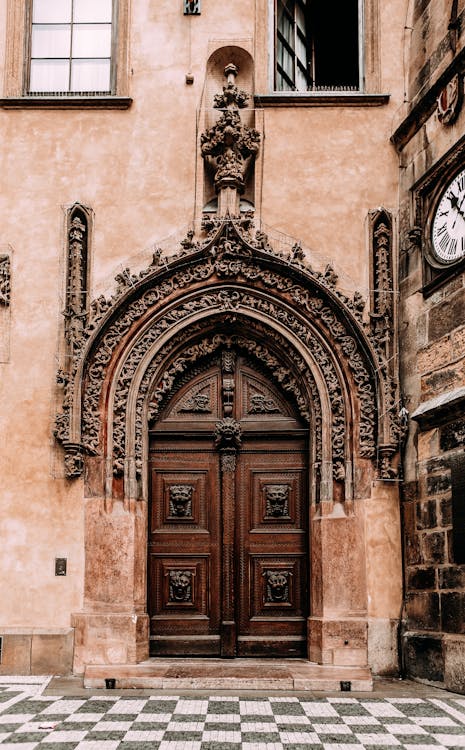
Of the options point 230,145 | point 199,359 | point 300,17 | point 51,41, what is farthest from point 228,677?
point 300,17

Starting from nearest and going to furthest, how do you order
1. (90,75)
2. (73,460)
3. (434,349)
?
1. (434,349)
2. (73,460)
3. (90,75)

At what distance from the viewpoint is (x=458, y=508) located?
743cm

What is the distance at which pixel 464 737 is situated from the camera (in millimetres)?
5996

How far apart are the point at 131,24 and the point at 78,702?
642cm

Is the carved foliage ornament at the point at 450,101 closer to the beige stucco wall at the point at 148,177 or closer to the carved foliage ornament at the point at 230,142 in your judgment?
the beige stucco wall at the point at 148,177

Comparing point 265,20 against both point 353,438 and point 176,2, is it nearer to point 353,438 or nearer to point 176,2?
point 176,2

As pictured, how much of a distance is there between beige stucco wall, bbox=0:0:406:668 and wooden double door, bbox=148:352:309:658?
3.94 ft

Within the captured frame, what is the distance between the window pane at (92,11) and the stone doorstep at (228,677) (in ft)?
20.8

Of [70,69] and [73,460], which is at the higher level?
[70,69]

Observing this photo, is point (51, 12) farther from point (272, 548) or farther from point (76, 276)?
point (272, 548)

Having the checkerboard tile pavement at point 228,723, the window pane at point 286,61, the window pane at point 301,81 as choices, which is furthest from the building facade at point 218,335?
the checkerboard tile pavement at point 228,723

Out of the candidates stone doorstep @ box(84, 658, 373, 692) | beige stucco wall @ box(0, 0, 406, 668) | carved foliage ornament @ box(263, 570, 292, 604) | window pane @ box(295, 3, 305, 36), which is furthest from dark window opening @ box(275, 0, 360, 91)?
stone doorstep @ box(84, 658, 373, 692)

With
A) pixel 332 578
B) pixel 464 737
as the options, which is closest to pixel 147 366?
pixel 332 578

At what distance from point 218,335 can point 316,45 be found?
11.6ft
